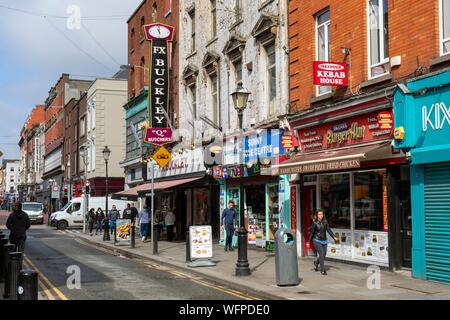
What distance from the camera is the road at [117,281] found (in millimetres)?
10984

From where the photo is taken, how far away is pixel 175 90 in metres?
29.7

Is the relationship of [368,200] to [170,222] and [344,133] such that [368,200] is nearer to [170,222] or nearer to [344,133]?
[344,133]

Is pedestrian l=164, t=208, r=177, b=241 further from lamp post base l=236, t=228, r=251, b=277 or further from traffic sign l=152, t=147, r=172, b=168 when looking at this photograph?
lamp post base l=236, t=228, r=251, b=277

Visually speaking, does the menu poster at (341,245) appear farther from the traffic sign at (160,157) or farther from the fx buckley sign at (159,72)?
the fx buckley sign at (159,72)

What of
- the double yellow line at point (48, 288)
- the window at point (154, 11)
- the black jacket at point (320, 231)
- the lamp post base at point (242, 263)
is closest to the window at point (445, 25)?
the black jacket at point (320, 231)

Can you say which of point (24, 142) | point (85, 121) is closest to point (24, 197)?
point (24, 142)

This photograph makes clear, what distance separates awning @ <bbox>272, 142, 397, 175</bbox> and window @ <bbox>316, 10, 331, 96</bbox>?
2.02 meters

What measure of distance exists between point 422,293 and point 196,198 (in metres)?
17.4

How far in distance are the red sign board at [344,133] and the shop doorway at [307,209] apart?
1.34 meters

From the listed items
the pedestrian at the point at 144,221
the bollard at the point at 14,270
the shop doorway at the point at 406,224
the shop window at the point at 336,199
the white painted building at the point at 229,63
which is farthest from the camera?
the pedestrian at the point at 144,221

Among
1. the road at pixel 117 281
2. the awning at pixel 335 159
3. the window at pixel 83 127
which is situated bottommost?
the road at pixel 117 281

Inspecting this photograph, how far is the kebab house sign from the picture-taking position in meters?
13.6

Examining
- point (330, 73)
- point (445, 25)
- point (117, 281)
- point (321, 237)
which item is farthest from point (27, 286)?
point (330, 73)

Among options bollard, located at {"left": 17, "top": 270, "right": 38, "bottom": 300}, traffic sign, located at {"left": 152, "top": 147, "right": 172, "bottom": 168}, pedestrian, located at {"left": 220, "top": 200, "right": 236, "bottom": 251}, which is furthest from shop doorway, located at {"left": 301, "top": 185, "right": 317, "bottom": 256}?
bollard, located at {"left": 17, "top": 270, "right": 38, "bottom": 300}
